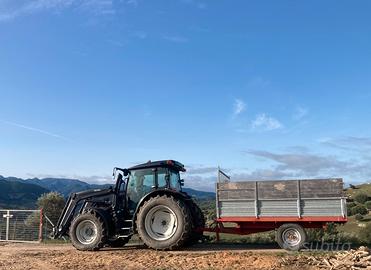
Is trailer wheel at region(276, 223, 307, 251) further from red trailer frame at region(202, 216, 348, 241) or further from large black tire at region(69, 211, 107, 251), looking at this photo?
large black tire at region(69, 211, 107, 251)

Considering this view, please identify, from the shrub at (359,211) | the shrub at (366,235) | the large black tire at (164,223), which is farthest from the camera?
the shrub at (359,211)

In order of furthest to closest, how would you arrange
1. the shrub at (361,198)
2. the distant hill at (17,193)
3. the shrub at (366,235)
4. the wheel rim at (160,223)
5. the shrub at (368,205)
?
1. the distant hill at (17,193)
2. the shrub at (361,198)
3. the shrub at (368,205)
4. the shrub at (366,235)
5. the wheel rim at (160,223)

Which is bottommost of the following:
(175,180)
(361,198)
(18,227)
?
(18,227)

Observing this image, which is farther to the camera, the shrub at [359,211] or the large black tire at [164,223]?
the shrub at [359,211]

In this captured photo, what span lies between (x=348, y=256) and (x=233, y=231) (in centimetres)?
440

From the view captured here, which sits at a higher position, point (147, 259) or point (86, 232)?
point (86, 232)

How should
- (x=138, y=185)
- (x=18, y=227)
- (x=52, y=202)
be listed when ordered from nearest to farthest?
(x=138, y=185) → (x=18, y=227) → (x=52, y=202)

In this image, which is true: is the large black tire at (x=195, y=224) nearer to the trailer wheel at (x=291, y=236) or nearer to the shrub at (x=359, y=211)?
the trailer wheel at (x=291, y=236)

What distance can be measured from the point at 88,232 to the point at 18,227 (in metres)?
6.93

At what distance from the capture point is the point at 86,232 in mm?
14984

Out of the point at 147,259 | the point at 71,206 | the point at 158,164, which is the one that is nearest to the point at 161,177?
the point at 158,164

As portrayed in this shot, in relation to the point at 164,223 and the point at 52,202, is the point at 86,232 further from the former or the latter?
the point at 52,202

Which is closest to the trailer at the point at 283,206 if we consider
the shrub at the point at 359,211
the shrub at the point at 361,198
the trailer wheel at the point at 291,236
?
the trailer wheel at the point at 291,236

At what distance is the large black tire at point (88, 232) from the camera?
14.5m
